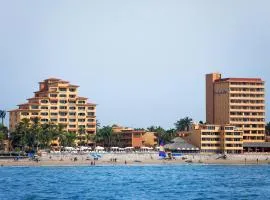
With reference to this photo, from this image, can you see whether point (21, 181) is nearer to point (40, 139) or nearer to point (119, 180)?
point (119, 180)

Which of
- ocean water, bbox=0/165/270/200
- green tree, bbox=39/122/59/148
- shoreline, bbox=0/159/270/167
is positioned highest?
green tree, bbox=39/122/59/148

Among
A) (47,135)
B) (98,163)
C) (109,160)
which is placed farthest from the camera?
(47,135)

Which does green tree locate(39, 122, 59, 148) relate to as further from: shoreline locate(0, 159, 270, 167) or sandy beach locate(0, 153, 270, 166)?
shoreline locate(0, 159, 270, 167)

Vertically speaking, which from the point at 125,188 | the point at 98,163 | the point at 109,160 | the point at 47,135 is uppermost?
the point at 47,135

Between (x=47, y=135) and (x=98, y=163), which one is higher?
(x=47, y=135)

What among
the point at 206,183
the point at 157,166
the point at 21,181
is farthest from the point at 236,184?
the point at 157,166

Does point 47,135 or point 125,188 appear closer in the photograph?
point 125,188

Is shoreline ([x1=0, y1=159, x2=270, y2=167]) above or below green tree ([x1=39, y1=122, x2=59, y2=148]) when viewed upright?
below

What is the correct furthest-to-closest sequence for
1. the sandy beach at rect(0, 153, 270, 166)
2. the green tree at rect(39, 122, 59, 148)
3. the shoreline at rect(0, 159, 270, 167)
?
the green tree at rect(39, 122, 59, 148), the sandy beach at rect(0, 153, 270, 166), the shoreline at rect(0, 159, 270, 167)

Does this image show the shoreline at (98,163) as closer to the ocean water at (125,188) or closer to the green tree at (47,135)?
the green tree at (47,135)

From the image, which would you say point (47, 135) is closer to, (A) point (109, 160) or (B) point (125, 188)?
(A) point (109, 160)

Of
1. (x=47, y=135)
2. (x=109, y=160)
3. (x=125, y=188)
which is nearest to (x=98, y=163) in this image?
(x=109, y=160)

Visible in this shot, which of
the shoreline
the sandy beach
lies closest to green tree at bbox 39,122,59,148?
the sandy beach

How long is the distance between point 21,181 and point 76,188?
17258 millimetres
